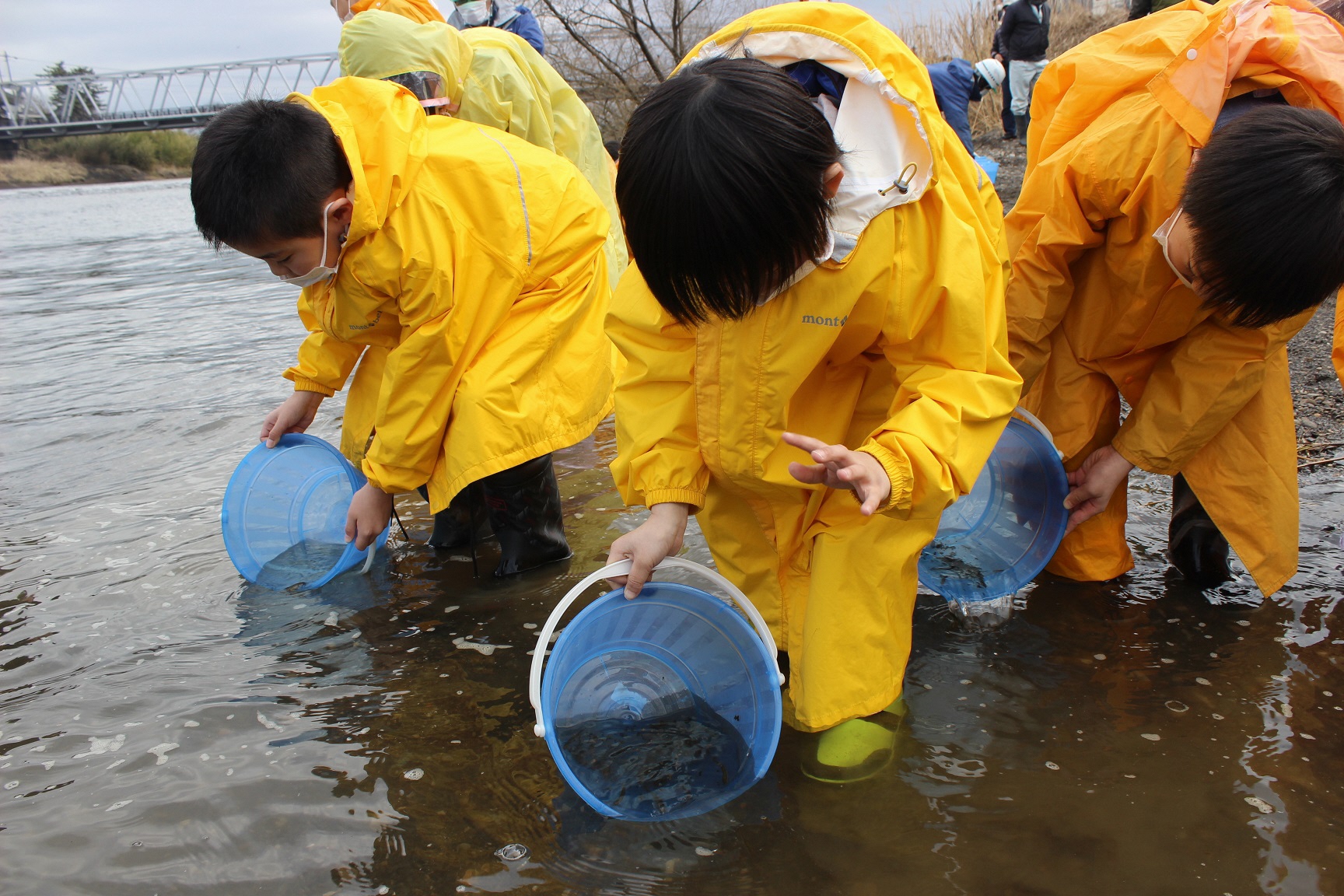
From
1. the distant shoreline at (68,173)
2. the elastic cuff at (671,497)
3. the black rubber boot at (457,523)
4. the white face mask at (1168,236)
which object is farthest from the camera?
the distant shoreline at (68,173)

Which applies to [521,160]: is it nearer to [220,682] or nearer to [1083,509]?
[220,682]

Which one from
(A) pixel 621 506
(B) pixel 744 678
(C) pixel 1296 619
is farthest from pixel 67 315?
(C) pixel 1296 619

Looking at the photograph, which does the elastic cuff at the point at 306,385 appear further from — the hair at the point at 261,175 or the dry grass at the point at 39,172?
the dry grass at the point at 39,172

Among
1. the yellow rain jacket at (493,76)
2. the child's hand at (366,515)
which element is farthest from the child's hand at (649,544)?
the yellow rain jacket at (493,76)

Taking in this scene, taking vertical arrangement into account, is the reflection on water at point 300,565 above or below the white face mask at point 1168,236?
below

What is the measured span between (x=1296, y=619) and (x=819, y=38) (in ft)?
5.81

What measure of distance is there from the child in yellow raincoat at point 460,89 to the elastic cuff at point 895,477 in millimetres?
1360

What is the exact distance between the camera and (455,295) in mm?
2463

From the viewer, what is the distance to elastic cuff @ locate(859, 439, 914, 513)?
4.90 feet

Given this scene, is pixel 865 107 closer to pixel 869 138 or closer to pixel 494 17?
pixel 869 138

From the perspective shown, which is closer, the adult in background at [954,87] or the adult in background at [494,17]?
the adult in background at [494,17]

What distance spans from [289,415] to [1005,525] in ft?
6.68

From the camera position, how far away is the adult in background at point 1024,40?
8547 millimetres

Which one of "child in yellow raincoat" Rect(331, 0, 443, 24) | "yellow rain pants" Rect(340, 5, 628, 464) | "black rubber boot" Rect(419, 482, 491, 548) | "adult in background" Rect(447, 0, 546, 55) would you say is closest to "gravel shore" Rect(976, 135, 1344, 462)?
"yellow rain pants" Rect(340, 5, 628, 464)
